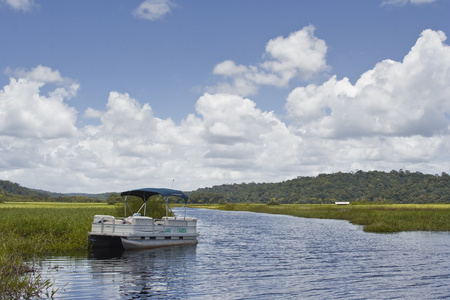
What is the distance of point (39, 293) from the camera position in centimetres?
1741

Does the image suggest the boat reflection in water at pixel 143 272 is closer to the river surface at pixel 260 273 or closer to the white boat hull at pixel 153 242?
the river surface at pixel 260 273

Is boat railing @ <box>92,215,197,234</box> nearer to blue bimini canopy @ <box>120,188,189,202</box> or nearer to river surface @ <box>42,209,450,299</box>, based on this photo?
river surface @ <box>42,209,450,299</box>

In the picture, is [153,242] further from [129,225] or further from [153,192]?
[153,192]

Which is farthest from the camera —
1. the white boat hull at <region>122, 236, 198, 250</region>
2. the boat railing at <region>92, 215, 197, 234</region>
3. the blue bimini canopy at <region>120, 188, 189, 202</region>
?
the blue bimini canopy at <region>120, 188, 189, 202</region>

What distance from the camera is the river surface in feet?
64.4

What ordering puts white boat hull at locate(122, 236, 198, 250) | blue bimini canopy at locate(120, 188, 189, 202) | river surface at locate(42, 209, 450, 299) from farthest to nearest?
blue bimini canopy at locate(120, 188, 189, 202) → white boat hull at locate(122, 236, 198, 250) → river surface at locate(42, 209, 450, 299)

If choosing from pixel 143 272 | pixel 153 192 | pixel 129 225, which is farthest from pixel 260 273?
pixel 153 192

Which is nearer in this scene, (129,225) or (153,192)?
(129,225)

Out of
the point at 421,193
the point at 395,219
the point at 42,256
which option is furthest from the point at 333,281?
the point at 421,193

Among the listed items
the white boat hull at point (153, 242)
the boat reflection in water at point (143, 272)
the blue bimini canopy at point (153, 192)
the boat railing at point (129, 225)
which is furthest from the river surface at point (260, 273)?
the blue bimini canopy at point (153, 192)

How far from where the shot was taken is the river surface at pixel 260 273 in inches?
773

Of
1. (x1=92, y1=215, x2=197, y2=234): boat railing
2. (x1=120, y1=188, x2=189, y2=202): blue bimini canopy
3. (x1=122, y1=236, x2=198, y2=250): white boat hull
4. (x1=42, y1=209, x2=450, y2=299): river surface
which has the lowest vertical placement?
(x1=42, y1=209, x2=450, y2=299): river surface

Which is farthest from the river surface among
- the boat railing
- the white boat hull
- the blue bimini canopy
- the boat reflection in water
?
the blue bimini canopy

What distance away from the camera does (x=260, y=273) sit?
2448 centimetres
